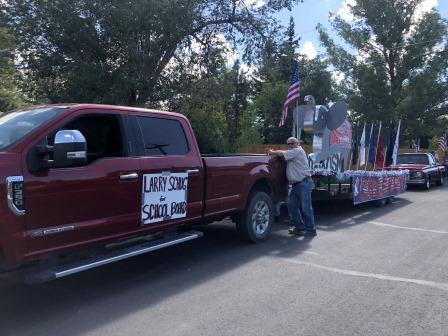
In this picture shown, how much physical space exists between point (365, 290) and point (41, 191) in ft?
12.2

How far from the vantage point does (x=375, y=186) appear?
12.8m

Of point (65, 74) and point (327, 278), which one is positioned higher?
point (65, 74)

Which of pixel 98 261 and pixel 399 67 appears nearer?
pixel 98 261

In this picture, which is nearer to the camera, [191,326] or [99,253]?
[191,326]

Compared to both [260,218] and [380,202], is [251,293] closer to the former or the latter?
[260,218]

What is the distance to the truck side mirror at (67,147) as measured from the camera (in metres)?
4.45

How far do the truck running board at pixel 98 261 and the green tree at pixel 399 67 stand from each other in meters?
29.3

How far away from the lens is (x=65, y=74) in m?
14.3

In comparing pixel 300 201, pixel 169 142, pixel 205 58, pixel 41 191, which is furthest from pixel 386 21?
pixel 41 191

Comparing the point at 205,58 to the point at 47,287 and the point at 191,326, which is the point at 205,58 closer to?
the point at 47,287

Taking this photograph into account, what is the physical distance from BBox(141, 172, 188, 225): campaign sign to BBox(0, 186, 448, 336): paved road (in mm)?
810

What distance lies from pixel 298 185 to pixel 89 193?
4791 mm

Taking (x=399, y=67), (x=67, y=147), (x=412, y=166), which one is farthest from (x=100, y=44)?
(x=399, y=67)

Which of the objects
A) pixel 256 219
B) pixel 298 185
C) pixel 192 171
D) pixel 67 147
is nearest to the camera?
pixel 67 147
